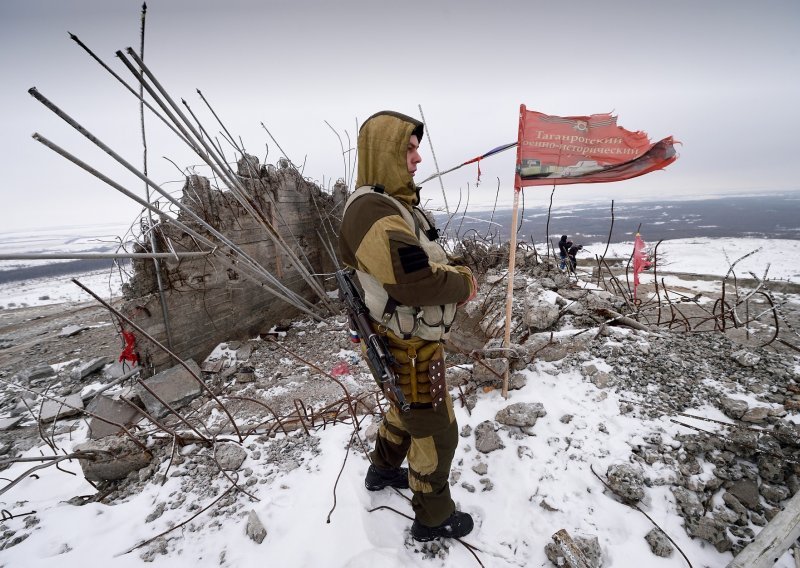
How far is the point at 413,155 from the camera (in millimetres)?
1636

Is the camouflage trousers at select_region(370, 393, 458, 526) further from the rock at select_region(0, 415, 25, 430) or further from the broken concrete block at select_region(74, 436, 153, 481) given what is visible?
the rock at select_region(0, 415, 25, 430)

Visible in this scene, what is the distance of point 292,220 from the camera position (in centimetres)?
598

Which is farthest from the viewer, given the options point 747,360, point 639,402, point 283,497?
point 747,360

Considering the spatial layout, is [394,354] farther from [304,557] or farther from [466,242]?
[466,242]

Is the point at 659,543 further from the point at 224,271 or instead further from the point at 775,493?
the point at 224,271

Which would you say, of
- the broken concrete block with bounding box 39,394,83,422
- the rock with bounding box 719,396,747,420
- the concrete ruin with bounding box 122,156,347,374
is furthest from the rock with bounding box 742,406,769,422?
the broken concrete block with bounding box 39,394,83,422

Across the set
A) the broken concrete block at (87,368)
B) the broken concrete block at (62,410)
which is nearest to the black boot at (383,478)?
the broken concrete block at (62,410)

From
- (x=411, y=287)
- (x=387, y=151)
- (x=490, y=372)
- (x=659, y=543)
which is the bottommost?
(x=659, y=543)

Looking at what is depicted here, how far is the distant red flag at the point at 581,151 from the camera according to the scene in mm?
2064

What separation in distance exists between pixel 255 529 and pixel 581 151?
3.15 m

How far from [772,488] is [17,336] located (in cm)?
1284

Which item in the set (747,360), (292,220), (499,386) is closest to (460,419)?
(499,386)

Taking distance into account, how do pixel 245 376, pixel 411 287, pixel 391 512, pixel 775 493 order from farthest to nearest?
pixel 245 376 → pixel 391 512 → pixel 775 493 → pixel 411 287

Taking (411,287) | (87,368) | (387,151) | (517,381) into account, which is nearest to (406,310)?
(411,287)
